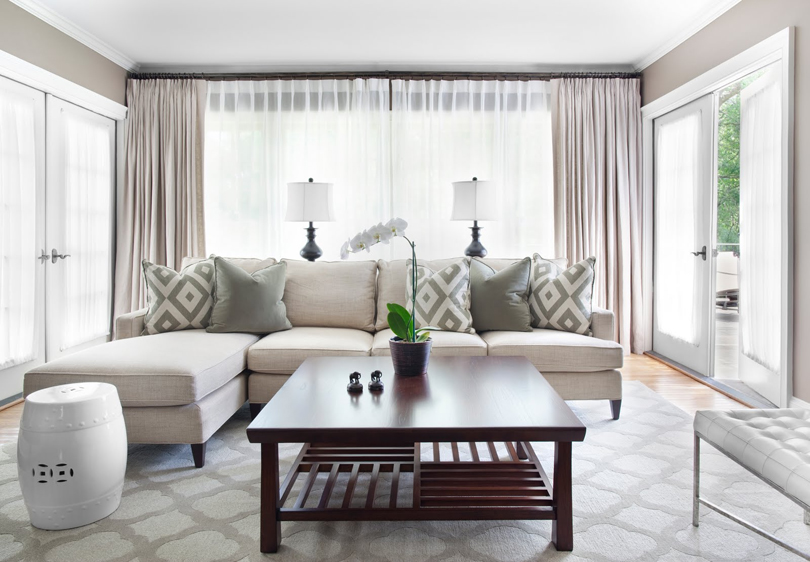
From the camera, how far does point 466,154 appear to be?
4809 mm

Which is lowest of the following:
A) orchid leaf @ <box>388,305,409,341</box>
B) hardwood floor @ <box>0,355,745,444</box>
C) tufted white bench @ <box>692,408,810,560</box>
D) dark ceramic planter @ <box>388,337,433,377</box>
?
hardwood floor @ <box>0,355,745,444</box>

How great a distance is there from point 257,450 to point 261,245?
260 centimetres

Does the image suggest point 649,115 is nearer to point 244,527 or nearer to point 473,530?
point 473,530

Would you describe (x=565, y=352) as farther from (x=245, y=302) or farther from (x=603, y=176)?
(x=603, y=176)

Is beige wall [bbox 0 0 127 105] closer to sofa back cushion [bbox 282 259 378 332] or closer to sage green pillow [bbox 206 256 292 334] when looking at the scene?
sage green pillow [bbox 206 256 292 334]

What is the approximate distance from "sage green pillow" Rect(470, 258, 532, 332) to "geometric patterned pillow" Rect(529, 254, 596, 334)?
0.07m

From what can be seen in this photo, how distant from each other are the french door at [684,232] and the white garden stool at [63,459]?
3.81 m

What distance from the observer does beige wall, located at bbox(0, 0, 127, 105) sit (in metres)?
3.31

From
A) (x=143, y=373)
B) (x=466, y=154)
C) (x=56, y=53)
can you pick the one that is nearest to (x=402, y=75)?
(x=466, y=154)

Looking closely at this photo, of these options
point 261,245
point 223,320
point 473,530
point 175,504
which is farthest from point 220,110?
point 473,530

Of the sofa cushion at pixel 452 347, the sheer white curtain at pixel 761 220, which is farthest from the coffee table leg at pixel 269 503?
the sheer white curtain at pixel 761 220

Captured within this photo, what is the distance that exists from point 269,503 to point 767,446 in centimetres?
145

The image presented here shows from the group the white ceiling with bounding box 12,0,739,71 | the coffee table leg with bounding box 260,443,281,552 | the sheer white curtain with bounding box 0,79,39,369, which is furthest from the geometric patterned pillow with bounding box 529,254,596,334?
the sheer white curtain with bounding box 0,79,39,369

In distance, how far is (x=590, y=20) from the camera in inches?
151
